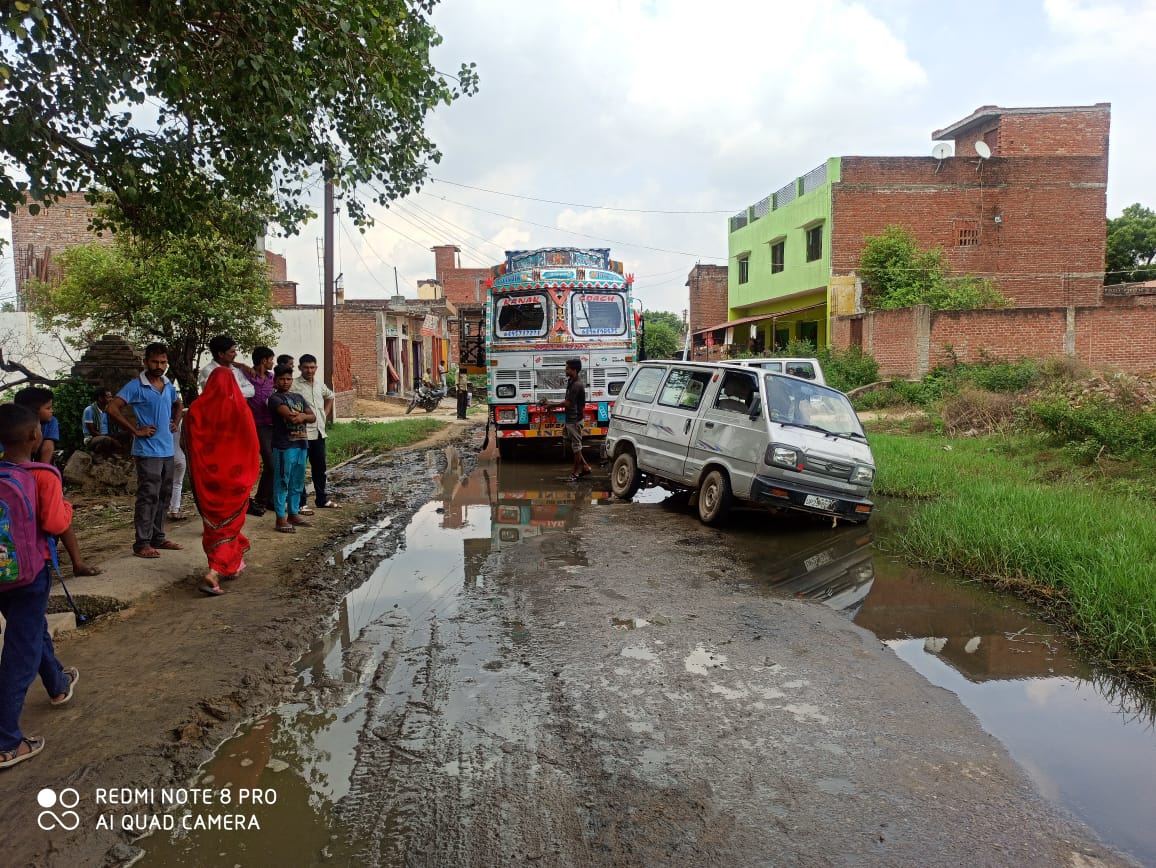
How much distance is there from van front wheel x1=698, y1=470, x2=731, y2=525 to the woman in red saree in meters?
4.83

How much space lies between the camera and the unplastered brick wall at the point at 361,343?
31719mm

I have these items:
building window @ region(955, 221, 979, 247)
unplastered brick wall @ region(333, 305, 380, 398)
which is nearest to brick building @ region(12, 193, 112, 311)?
unplastered brick wall @ region(333, 305, 380, 398)

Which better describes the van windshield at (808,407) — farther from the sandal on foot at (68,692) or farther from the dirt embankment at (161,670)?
the sandal on foot at (68,692)

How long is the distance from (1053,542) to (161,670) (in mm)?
6775

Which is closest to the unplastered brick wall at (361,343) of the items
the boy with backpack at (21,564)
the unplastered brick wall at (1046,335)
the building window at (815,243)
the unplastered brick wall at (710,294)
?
the building window at (815,243)

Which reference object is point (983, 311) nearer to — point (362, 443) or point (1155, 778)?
point (362, 443)

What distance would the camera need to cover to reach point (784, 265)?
109ft

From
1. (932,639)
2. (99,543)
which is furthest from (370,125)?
A: (932,639)

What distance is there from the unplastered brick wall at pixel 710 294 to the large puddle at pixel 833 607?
3933 centimetres

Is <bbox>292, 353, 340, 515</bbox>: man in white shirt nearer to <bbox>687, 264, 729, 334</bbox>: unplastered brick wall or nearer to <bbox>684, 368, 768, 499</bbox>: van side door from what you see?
<bbox>684, 368, 768, 499</bbox>: van side door

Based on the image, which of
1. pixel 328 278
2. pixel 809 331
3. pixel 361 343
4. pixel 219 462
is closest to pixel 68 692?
pixel 219 462

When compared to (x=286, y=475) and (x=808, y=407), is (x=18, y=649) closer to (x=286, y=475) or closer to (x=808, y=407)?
(x=286, y=475)

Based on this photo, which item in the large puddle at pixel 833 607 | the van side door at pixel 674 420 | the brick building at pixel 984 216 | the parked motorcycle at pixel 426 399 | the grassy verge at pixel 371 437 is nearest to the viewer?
the large puddle at pixel 833 607

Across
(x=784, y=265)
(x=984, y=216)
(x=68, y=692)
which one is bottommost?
(x=68, y=692)
